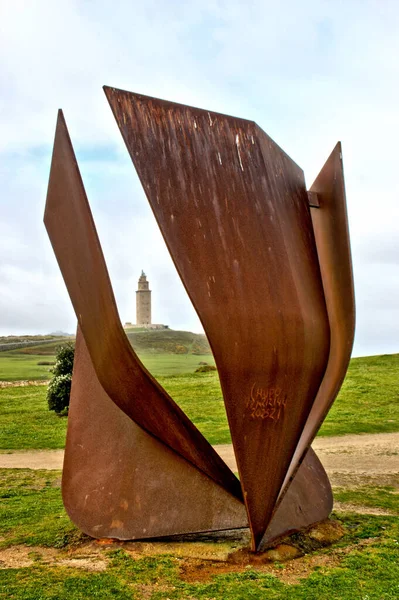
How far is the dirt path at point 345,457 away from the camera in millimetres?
11625

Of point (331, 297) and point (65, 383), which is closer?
point (331, 297)

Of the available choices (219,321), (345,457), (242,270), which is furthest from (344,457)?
(219,321)

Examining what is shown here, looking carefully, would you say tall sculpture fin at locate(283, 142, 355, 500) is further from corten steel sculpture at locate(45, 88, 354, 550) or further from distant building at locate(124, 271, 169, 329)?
distant building at locate(124, 271, 169, 329)

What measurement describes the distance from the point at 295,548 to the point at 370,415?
1237cm

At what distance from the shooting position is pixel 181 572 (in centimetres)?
605

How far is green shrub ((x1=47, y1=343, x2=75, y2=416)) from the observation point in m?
17.5

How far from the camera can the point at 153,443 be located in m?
7.19

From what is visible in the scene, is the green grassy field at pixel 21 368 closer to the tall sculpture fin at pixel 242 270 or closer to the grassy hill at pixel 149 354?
the grassy hill at pixel 149 354

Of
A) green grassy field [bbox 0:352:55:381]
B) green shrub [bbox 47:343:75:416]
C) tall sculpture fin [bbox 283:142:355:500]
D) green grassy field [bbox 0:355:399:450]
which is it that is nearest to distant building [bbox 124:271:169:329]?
green grassy field [bbox 0:355:399:450]

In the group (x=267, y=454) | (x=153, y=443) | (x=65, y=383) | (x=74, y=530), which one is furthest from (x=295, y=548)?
(x=65, y=383)

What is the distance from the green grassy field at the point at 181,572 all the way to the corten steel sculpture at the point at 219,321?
0.40 meters

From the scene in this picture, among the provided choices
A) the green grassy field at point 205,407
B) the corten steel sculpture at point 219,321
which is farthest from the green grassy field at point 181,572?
the green grassy field at point 205,407

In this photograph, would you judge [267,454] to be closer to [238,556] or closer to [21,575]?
[238,556]

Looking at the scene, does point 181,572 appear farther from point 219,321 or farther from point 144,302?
point 144,302
